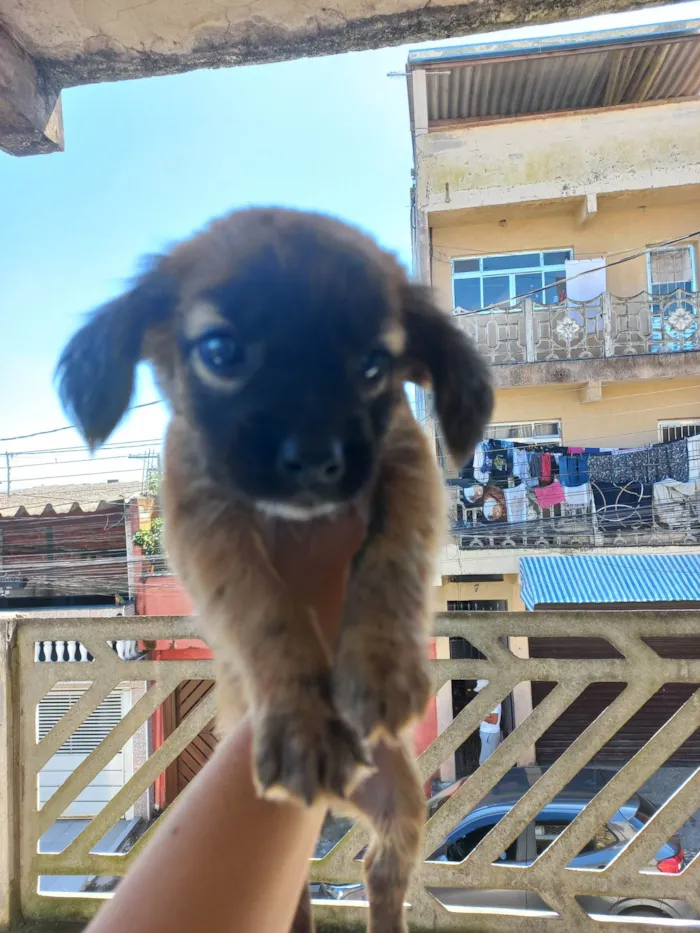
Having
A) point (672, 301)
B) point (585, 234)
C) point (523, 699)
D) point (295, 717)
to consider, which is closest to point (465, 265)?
point (585, 234)

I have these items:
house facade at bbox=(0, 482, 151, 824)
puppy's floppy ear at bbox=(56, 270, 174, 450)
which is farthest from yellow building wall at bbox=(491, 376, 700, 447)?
puppy's floppy ear at bbox=(56, 270, 174, 450)

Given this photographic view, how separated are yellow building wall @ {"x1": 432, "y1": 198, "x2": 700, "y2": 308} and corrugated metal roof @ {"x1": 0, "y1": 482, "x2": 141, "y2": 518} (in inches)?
304

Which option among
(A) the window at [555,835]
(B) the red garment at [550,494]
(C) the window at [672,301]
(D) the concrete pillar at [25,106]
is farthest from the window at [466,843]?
(C) the window at [672,301]

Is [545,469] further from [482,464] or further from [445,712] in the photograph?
[445,712]

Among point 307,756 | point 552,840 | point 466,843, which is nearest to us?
point 307,756

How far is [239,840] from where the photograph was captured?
3.69 feet

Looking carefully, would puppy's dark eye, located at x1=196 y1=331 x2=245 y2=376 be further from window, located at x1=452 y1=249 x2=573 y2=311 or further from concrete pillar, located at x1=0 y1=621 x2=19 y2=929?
window, located at x1=452 y1=249 x2=573 y2=311

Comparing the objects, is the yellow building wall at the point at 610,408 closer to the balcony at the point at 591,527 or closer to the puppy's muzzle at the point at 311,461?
the balcony at the point at 591,527

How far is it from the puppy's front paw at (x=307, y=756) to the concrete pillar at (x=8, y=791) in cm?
197

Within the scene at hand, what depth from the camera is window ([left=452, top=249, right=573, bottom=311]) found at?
1113cm

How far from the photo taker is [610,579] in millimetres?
9391

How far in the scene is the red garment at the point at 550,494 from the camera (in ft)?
33.0

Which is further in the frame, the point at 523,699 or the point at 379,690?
the point at 523,699

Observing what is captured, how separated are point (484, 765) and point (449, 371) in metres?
1.74
